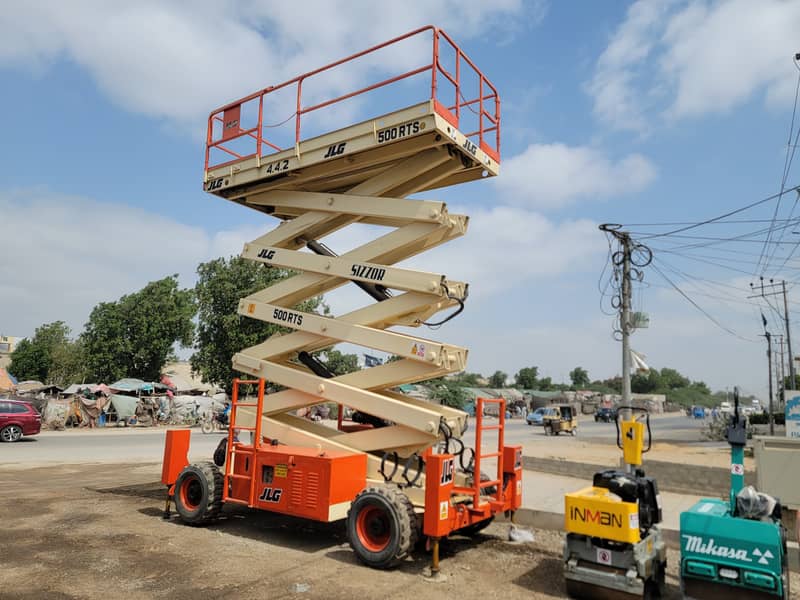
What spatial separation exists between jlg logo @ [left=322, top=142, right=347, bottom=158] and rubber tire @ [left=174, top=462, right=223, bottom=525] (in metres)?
5.03

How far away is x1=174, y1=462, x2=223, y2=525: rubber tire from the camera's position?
8.47 meters

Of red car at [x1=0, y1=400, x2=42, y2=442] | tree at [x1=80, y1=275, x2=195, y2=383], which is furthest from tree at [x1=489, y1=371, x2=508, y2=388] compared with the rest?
red car at [x1=0, y1=400, x2=42, y2=442]

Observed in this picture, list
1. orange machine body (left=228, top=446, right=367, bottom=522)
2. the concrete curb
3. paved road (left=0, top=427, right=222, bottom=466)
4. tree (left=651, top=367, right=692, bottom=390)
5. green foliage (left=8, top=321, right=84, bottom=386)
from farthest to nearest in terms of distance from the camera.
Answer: tree (left=651, top=367, right=692, bottom=390) < green foliage (left=8, top=321, right=84, bottom=386) < paved road (left=0, top=427, right=222, bottom=466) < the concrete curb < orange machine body (left=228, top=446, right=367, bottom=522)

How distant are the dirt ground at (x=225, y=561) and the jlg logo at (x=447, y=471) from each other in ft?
3.48

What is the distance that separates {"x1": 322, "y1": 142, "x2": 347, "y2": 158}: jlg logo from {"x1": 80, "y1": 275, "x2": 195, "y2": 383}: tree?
155 ft

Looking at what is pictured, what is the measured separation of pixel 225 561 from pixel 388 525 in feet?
6.71

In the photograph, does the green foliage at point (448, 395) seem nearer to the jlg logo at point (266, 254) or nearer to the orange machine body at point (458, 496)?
the jlg logo at point (266, 254)

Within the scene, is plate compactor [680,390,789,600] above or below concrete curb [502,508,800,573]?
above

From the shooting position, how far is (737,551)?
5.39 m

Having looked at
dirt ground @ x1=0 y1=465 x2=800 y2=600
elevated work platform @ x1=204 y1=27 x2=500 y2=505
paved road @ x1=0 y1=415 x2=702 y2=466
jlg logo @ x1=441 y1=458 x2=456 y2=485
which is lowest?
paved road @ x1=0 y1=415 x2=702 y2=466

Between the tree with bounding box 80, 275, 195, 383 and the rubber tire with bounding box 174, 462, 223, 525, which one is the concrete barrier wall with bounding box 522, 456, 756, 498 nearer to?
the rubber tire with bounding box 174, 462, 223, 525

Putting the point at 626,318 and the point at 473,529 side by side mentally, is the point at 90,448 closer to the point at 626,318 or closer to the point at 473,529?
the point at 473,529

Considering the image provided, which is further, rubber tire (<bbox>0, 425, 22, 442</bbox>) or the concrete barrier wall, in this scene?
rubber tire (<bbox>0, 425, 22, 442</bbox>)

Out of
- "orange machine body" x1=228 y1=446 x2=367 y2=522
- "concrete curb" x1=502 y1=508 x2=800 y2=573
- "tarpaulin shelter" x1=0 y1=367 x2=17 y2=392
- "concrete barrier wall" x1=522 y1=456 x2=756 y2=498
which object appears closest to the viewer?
"orange machine body" x1=228 y1=446 x2=367 y2=522
